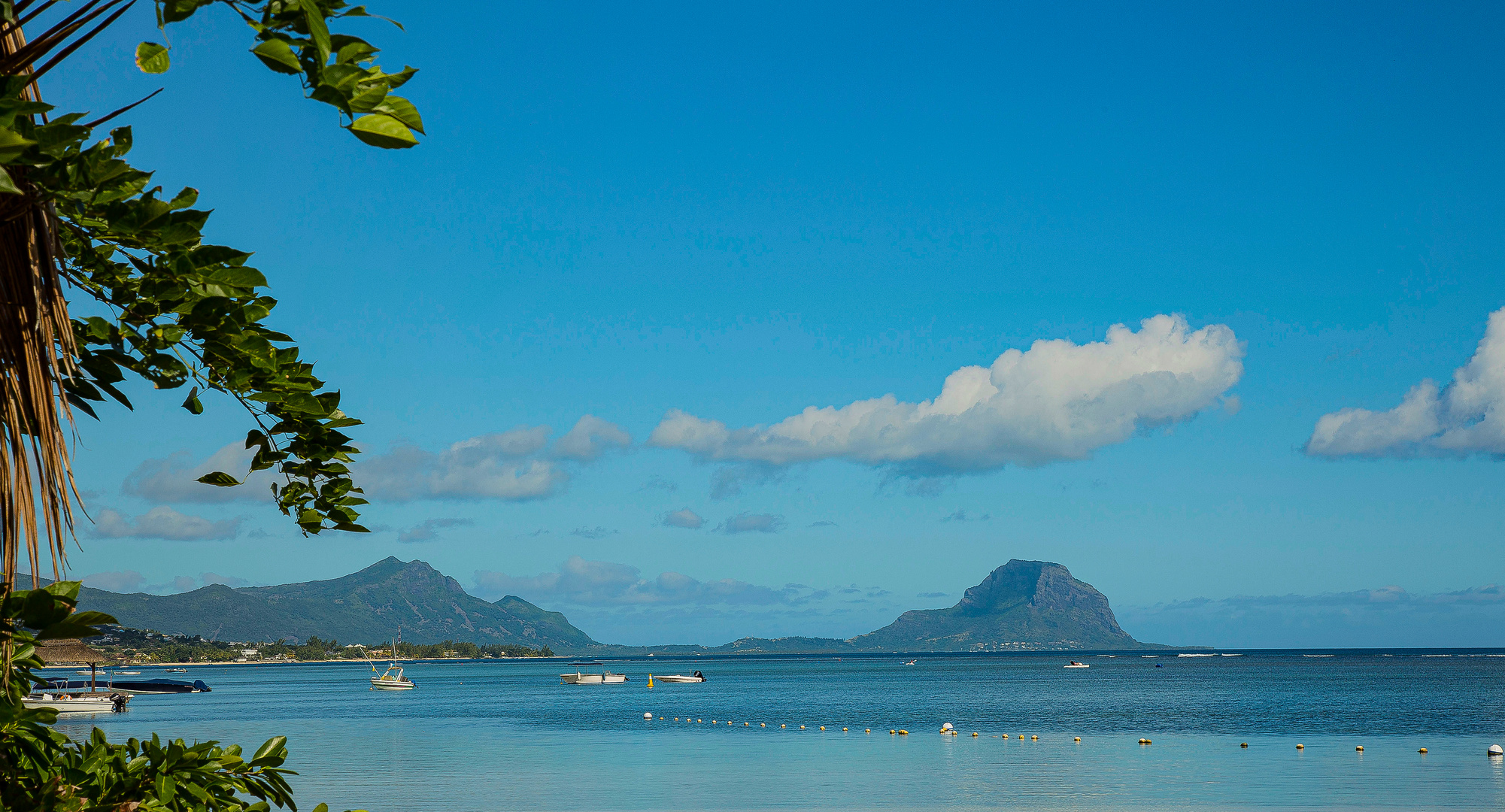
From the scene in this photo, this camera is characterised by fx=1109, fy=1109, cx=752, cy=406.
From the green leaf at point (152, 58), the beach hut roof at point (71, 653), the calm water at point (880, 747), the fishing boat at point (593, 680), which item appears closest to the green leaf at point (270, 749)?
the green leaf at point (152, 58)

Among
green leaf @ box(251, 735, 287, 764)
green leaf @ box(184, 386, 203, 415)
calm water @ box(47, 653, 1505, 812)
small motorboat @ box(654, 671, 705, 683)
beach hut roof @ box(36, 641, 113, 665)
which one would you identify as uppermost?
green leaf @ box(184, 386, 203, 415)

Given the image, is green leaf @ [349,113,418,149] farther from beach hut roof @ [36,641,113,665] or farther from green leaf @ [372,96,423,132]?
beach hut roof @ [36,641,113,665]

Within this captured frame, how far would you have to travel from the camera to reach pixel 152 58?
1.64 metres

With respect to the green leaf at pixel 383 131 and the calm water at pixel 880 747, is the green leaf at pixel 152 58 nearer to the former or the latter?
the green leaf at pixel 383 131

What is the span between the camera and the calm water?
104 ft

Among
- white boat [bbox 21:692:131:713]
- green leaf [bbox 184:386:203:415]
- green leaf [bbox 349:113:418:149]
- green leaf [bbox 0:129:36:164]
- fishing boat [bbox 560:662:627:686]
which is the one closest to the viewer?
green leaf [bbox 0:129:36:164]

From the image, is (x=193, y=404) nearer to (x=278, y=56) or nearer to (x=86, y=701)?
(x=278, y=56)

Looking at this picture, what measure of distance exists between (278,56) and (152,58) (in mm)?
249

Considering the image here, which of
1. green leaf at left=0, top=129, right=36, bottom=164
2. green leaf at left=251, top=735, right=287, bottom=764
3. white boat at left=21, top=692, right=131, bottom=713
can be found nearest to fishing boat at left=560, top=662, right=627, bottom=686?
white boat at left=21, top=692, right=131, bottom=713

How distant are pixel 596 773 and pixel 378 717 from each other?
35.4 m

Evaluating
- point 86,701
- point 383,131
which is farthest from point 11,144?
point 86,701

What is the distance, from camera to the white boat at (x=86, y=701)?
184 ft

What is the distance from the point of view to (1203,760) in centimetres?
3912

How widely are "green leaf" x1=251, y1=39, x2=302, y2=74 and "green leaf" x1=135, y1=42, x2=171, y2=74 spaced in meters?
0.18
